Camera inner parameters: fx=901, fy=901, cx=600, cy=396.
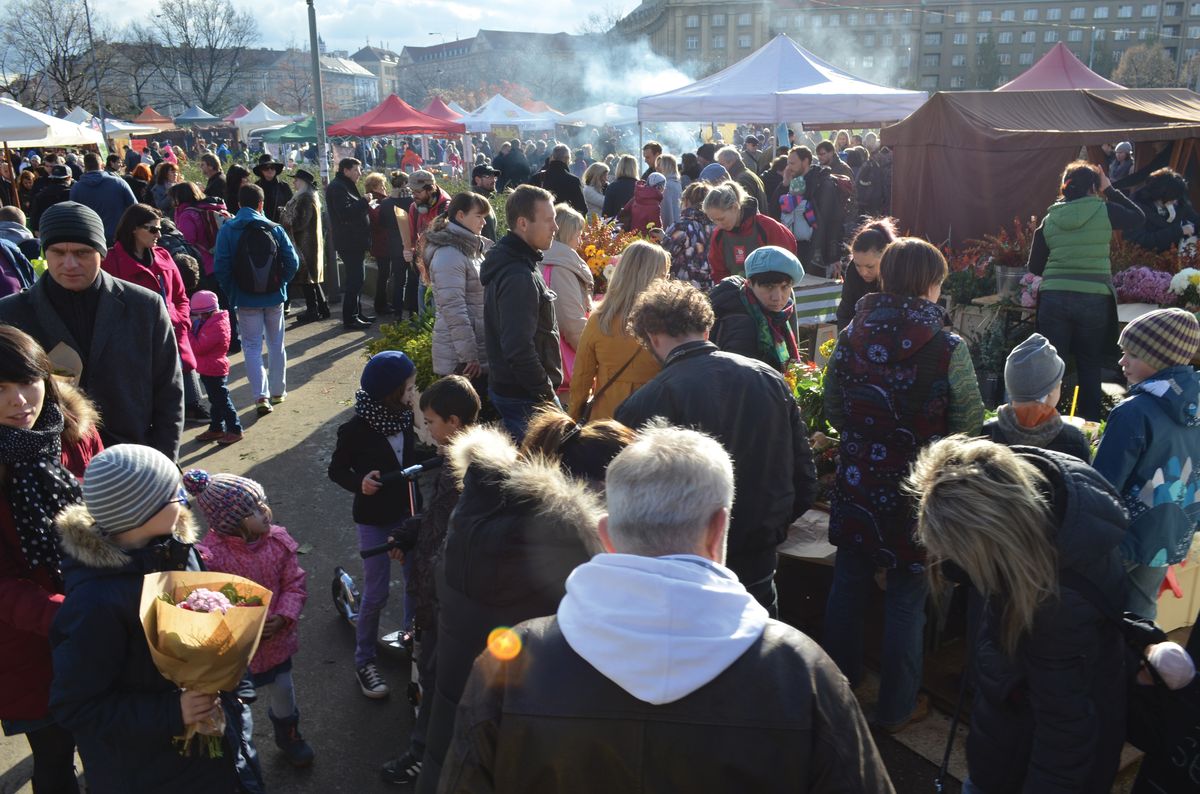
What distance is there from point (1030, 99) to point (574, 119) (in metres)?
19.8

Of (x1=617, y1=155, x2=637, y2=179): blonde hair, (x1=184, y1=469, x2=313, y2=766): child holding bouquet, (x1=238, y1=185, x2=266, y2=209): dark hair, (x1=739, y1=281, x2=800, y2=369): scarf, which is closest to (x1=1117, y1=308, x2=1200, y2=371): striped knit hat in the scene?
(x1=739, y1=281, x2=800, y2=369): scarf

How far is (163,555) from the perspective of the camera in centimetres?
245

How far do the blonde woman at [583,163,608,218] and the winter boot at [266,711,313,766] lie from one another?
865cm

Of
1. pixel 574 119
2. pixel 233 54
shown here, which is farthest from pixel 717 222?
pixel 233 54

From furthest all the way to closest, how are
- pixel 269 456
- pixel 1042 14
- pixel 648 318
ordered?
pixel 1042 14 → pixel 269 456 → pixel 648 318

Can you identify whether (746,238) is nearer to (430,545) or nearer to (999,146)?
(430,545)

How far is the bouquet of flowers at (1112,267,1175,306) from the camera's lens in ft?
25.8

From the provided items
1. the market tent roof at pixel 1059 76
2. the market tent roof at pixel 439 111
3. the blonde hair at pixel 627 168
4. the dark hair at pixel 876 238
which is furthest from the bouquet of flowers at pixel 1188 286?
the market tent roof at pixel 439 111

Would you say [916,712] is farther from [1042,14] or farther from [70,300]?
[1042,14]

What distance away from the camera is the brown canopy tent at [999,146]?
34.4 ft

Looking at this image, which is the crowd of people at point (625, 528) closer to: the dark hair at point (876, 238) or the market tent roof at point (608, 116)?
the dark hair at point (876, 238)

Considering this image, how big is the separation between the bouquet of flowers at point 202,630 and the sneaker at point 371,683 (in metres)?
1.50

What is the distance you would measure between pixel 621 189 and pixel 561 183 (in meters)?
0.74

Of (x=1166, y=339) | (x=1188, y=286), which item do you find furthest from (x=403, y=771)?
(x=1188, y=286)
